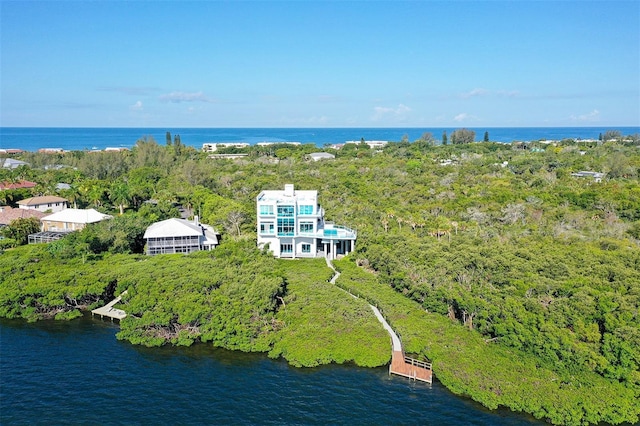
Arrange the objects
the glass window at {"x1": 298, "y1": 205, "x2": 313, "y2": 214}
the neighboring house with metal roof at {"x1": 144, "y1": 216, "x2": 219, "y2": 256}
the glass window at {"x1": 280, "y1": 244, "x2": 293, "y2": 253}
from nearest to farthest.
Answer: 1. the neighboring house with metal roof at {"x1": 144, "y1": 216, "x2": 219, "y2": 256}
2. the glass window at {"x1": 298, "y1": 205, "x2": 313, "y2": 214}
3. the glass window at {"x1": 280, "y1": 244, "x2": 293, "y2": 253}

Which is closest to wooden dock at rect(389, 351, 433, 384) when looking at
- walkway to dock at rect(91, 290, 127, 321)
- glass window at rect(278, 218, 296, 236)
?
walkway to dock at rect(91, 290, 127, 321)

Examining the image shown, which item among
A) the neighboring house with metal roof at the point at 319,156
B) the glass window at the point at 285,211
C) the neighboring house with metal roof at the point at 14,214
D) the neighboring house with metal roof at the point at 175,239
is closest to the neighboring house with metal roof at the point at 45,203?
the neighboring house with metal roof at the point at 14,214

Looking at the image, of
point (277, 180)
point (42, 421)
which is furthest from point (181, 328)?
point (277, 180)

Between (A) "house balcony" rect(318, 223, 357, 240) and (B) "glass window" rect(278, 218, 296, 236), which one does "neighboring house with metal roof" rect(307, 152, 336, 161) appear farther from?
(B) "glass window" rect(278, 218, 296, 236)

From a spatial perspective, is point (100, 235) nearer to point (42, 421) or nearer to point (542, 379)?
point (42, 421)

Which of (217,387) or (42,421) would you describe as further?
(217,387)

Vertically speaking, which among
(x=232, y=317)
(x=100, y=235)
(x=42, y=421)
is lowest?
(x=42, y=421)

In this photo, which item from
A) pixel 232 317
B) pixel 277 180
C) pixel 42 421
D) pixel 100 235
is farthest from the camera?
pixel 277 180
